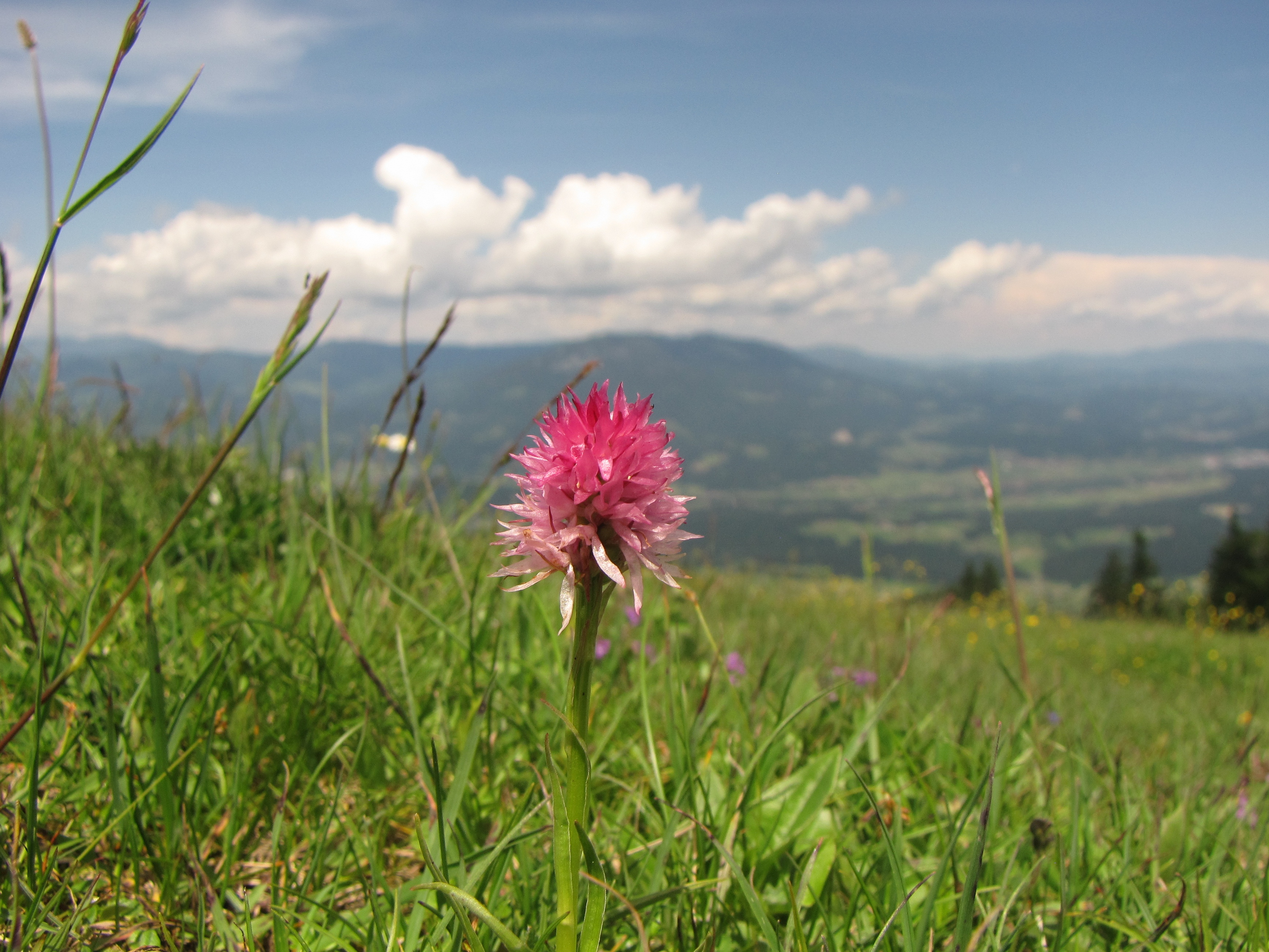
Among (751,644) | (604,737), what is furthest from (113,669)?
(751,644)

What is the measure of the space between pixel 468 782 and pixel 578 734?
109 centimetres

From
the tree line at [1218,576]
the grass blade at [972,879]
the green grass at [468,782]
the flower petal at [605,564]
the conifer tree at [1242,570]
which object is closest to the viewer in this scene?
the flower petal at [605,564]

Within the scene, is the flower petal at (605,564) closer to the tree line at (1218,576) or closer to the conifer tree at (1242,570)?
the tree line at (1218,576)

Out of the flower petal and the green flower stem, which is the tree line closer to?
the green flower stem

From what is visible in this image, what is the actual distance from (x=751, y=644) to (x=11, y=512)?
380 cm

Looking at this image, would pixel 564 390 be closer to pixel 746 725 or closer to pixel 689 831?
pixel 689 831

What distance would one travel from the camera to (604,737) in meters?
2.43

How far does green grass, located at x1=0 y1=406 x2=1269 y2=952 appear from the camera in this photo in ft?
5.33

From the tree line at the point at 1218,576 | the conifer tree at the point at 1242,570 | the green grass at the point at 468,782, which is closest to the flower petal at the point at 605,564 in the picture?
the green grass at the point at 468,782

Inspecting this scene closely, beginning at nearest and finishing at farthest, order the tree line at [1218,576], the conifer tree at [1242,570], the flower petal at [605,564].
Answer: the flower petal at [605,564], the tree line at [1218,576], the conifer tree at [1242,570]

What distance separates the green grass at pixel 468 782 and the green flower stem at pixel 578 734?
0.26 meters

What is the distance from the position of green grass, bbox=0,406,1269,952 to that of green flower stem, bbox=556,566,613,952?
0.87 feet

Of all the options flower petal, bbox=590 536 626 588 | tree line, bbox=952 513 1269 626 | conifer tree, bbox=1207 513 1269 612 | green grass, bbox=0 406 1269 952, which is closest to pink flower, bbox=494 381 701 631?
flower petal, bbox=590 536 626 588

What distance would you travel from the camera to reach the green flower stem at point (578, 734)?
3.70ft
